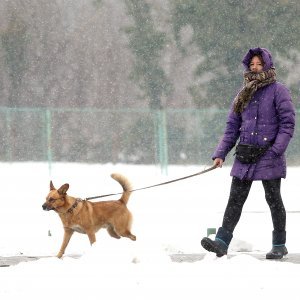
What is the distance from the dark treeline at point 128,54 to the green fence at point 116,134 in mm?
100

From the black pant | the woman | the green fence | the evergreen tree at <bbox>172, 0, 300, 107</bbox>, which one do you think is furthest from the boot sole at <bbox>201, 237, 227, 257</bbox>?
the evergreen tree at <bbox>172, 0, 300, 107</bbox>

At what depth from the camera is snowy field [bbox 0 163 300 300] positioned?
20.2 feet

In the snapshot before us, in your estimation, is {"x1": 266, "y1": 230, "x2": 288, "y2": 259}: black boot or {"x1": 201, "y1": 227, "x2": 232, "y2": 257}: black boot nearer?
{"x1": 201, "y1": 227, "x2": 232, "y2": 257}: black boot

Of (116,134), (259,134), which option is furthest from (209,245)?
(116,134)

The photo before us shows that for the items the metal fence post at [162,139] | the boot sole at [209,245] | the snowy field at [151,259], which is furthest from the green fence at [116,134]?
the boot sole at [209,245]

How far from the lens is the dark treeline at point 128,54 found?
3819 centimetres

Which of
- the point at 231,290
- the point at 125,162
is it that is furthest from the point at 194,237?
the point at 125,162

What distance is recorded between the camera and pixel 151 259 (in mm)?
7305

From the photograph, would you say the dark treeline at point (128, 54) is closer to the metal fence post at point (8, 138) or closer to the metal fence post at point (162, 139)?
the metal fence post at point (8, 138)

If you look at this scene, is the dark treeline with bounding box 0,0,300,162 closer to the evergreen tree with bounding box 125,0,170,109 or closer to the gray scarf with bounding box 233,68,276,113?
the evergreen tree with bounding box 125,0,170,109

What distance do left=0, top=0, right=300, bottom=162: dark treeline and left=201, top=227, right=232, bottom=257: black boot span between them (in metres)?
19.8

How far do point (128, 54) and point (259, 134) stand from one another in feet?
131

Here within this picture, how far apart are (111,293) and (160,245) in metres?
3.32

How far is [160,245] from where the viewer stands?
9391 mm
